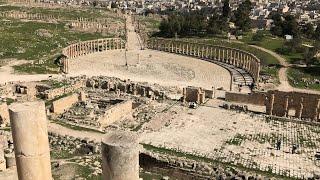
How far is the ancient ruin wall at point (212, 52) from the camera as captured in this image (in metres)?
56.9

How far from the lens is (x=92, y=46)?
68562 mm

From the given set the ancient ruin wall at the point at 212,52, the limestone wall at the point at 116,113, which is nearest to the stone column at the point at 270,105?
the limestone wall at the point at 116,113

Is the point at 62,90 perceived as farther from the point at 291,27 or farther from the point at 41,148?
the point at 291,27

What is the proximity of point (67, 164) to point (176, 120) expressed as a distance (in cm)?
1281

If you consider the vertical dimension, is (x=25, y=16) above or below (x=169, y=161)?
above

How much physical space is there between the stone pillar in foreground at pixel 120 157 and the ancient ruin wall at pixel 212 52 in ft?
140

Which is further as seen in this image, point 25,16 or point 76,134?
point 25,16

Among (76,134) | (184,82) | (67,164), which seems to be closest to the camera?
(67,164)

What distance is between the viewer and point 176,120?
35.0 meters

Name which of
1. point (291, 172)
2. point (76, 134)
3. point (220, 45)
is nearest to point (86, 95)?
point (76, 134)

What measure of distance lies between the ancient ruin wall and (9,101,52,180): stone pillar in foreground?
1637 inches

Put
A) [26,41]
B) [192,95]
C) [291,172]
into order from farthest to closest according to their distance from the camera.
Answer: [26,41], [192,95], [291,172]

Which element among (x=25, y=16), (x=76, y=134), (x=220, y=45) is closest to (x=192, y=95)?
(x=76, y=134)

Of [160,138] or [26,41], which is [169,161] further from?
[26,41]
